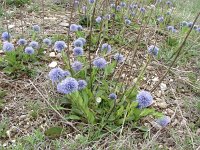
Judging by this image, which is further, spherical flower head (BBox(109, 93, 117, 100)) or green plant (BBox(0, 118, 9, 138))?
spherical flower head (BBox(109, 93, 117, 100))

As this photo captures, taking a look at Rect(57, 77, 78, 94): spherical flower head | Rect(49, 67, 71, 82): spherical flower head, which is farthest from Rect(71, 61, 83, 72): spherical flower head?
Rect(57, 77, 78, 94): spherical flower head

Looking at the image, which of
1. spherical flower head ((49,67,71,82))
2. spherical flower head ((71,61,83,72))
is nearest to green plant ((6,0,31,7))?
spherical flower head ((71,61,83,72))

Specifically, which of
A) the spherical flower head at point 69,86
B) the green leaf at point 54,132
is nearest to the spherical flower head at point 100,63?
the spherical flower head at point 69,86

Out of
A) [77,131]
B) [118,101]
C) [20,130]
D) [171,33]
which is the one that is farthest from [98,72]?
[171,33]

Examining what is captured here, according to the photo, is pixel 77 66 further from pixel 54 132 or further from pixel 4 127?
pixel 4 127

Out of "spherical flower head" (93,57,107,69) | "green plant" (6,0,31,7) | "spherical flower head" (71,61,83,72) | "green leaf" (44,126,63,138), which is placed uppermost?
"spherical flower head" (93,57,107,69)

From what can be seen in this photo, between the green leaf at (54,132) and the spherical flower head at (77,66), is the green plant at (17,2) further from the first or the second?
the green leaf at (54,132)

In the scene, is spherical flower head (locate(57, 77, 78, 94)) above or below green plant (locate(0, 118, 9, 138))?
above

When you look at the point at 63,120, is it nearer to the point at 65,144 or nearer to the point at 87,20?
the point at 65,144

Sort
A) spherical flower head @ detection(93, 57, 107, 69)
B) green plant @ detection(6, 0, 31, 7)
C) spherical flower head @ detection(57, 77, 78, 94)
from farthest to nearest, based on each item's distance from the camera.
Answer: green plant @ detection(6, 0, 31, 7), spherical flower head @ detection(93, 57, 107, 69), spherical flower head @ detection(57, 77, 78, 94)

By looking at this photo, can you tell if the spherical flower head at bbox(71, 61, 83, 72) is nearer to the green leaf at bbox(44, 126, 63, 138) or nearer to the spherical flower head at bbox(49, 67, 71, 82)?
the spherical flower head at bbox(49, 67, 71, 82)

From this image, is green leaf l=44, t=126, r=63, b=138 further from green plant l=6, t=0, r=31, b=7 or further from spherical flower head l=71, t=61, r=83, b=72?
green plant l=6, t=0, r=31, b=7

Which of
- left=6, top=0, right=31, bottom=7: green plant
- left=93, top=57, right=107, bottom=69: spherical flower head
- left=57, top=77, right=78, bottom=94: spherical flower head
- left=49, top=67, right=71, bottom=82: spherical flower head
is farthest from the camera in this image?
left=6, top=0, right=31, bottom=7: green plant
